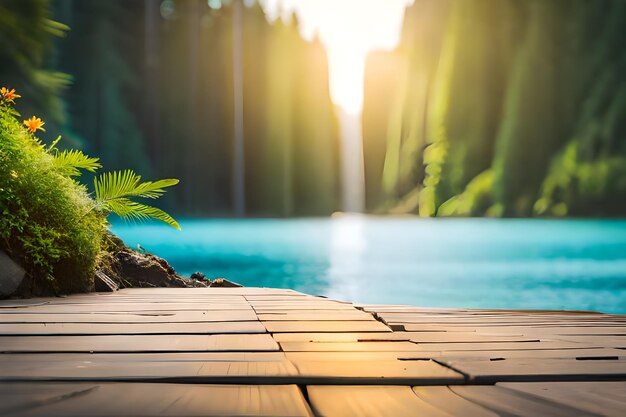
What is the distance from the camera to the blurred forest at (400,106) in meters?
43.1

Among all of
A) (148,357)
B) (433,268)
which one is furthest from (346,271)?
(148,357)

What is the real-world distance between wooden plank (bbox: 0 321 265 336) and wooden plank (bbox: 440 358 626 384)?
35.9 inches

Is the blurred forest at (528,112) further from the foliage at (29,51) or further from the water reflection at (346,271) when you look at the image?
the foliage at (29,51)

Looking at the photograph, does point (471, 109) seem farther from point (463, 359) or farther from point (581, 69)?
point (463, 359)

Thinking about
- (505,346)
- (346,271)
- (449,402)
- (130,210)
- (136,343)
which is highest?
(346,271)

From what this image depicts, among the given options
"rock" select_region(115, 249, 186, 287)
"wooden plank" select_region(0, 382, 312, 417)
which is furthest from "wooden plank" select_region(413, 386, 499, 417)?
"rock" select_region(115, 249, 186, 287)

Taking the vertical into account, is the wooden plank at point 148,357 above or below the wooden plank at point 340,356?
below

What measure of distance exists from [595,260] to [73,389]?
801 inches

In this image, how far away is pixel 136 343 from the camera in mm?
2131

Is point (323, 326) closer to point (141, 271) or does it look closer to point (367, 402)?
point (367, 402)

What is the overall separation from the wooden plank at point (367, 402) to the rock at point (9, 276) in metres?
2.70

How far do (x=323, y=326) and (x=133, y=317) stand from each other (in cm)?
81

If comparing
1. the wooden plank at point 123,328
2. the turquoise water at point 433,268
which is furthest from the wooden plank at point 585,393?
the turquoise water at point 433,268

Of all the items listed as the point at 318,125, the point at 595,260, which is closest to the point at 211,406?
the point at 595,260
